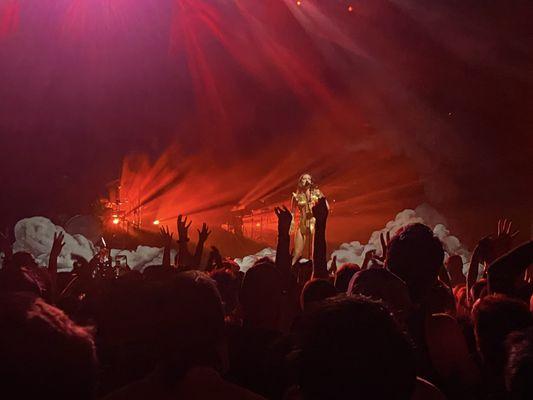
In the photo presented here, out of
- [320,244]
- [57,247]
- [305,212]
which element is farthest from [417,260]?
[305,212]

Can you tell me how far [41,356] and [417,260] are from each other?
220 cm

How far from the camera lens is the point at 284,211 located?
514 cm

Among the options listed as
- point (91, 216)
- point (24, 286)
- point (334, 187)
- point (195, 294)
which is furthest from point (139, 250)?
point (195, 294)

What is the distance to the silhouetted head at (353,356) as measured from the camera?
1.42m

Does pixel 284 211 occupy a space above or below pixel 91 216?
above

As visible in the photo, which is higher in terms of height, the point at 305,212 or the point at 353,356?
the point at 353,356

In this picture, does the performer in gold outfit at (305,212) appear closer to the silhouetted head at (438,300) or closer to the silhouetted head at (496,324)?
the silhouetted head at (438,300)

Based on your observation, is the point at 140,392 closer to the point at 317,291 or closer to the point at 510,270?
the point at 317,291

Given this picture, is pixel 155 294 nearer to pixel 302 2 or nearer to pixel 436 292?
pixel 436 292

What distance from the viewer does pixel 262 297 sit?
3.12 metres

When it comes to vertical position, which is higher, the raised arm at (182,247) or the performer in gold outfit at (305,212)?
the raised arm at (182,247)

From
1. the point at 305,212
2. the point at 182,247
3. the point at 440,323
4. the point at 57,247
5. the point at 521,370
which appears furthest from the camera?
the point at 305,212

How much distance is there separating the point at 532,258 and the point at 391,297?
123cm

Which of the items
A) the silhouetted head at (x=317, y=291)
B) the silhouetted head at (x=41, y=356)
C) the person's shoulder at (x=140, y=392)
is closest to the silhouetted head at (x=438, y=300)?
the silhouetted head at (x=317, y=291)
